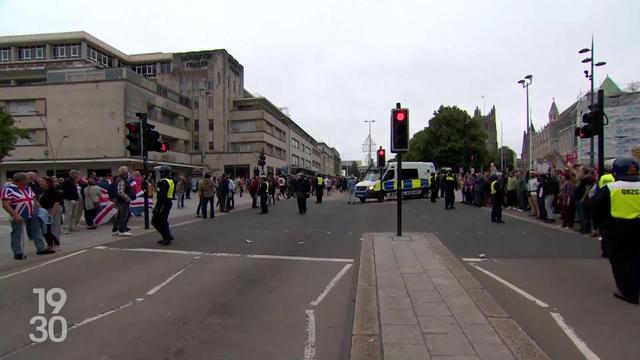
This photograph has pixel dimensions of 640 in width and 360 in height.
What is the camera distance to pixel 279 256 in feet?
29.1

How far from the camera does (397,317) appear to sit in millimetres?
4793

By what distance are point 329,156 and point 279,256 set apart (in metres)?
151

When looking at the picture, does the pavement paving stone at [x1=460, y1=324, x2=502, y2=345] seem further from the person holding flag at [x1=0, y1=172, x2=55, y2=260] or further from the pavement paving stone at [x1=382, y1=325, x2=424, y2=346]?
the person holding flag at [x1=0, y1=172, x2=55, y2=260]

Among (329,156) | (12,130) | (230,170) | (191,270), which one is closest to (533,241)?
(191,270)

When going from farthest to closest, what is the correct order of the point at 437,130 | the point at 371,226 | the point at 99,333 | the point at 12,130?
1. the point at 437,130
2. the point at 12,130
3. the point at 371,226
4. the point at 99,333

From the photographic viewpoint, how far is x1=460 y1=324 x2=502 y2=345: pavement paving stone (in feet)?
13.4

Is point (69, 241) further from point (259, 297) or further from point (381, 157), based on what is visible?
point (381, 157)

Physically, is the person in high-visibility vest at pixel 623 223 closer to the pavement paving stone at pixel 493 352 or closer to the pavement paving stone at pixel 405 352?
the pavement paving stone at pixel 493 352

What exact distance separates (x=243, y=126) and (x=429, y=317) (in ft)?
219

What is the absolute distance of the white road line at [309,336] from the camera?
158 inches

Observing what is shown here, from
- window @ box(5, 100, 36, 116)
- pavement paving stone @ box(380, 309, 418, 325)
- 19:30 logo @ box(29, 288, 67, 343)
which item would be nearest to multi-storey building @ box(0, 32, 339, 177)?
window @ box(5, 100, 36, 116)

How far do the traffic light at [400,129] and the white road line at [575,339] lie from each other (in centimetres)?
572

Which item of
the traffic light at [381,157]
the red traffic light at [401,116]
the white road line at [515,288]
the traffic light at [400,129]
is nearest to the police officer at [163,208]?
the traffic light at [400,129]

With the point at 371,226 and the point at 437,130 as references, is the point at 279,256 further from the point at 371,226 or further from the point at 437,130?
the point at 437,130
